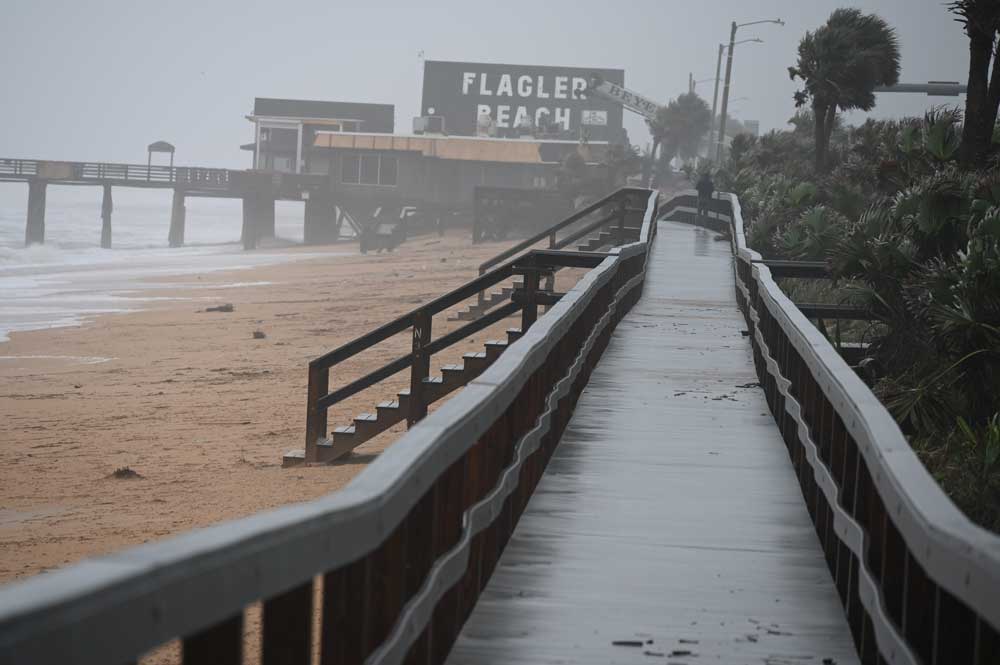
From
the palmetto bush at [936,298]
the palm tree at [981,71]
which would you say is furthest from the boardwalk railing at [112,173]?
the palmetto bush at [936,298]

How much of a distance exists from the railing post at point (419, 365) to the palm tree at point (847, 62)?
91.7ft

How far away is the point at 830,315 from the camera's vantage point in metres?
16.4

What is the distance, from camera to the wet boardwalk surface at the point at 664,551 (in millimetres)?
5492

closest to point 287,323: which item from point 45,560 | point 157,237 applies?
point 45,560

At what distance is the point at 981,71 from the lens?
81.8 feet

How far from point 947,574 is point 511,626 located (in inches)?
101

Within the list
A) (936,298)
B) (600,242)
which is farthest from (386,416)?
(600,242)

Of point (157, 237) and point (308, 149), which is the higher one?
point (308, 149)

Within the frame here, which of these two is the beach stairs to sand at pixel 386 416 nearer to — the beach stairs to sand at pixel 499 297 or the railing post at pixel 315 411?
the railing post at pixel 315 411

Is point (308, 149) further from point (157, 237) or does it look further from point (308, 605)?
point (308, 605)

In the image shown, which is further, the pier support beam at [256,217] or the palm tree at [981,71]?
the pier support beam at [256,217]

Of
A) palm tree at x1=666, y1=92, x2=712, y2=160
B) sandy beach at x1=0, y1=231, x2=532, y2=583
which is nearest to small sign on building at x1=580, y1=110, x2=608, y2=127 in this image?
palm tree at x1=666, y1=92, x2=712, y2=160

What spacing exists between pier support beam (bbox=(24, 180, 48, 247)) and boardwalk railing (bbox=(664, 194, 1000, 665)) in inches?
3691

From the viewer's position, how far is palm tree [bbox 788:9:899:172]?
41.1 m
